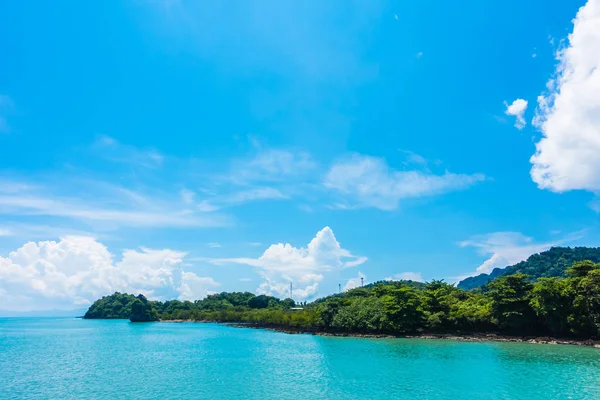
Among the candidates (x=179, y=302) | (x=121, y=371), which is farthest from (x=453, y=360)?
(x=179, y=302)

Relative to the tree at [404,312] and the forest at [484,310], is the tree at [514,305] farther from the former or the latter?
the tree at [404,312]

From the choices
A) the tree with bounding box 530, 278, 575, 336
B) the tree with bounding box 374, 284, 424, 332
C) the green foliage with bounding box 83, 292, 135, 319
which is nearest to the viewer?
the tree with bounding box 530, 278, 575, 336

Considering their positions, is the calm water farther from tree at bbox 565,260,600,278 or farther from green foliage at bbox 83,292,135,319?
green foliage at bbox 83,292,135,319

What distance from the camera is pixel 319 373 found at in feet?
101

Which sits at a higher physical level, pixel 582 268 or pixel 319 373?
pixel 582 268

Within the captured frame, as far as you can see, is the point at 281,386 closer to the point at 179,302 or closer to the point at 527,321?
the point at 527,321

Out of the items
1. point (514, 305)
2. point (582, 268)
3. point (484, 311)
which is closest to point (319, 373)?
point (484, 311)

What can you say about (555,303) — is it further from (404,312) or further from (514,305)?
(404,312)

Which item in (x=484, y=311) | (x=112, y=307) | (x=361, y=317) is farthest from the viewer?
(x=112, y=307)

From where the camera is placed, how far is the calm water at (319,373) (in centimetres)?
2448

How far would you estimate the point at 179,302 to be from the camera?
16525 cm

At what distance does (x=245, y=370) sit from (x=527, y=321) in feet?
125

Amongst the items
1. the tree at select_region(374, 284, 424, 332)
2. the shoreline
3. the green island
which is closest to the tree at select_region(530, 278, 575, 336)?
the green island

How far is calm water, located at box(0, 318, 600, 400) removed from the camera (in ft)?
80.3
